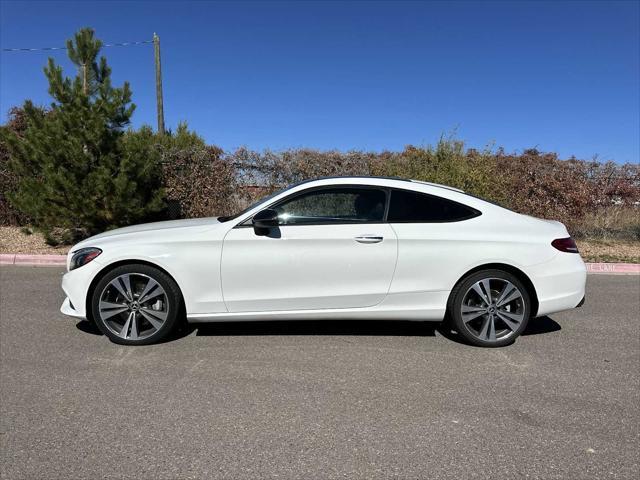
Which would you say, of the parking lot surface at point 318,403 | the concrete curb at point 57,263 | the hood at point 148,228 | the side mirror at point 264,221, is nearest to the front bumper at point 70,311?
the parking lot surface at point 318,403

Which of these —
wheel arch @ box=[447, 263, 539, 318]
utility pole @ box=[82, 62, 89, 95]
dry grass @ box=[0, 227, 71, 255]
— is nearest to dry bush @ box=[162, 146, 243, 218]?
utility pole @ box=[82, 62, 89, 95]

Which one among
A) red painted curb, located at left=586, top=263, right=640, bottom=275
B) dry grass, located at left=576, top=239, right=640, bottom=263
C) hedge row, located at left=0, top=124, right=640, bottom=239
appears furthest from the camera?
hedge row, located at left=0, top=124, right=640, bottom=239

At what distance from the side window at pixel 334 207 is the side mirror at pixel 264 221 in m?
0.11

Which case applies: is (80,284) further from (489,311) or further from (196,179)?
(196,179)

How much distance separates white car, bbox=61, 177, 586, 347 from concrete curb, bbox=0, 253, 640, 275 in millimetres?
5172

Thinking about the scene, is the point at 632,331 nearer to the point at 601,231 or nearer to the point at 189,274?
the point at 189,274

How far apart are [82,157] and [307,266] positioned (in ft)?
23.5

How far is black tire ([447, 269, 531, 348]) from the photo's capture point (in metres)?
4.46

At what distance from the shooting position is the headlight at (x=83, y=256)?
14.3 feet

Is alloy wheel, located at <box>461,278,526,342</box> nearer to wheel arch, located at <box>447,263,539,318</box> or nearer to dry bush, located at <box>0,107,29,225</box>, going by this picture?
wheel arch, located at <box>447,263,539,318</box>

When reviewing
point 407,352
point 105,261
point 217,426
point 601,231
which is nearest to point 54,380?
point 105,261

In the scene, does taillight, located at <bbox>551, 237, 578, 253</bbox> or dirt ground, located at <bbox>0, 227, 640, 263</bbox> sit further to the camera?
dirt ground, located at <bbox>0, 227, 640, 263</bbox>

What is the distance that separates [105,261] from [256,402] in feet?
6.40

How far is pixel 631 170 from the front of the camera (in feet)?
38.4
